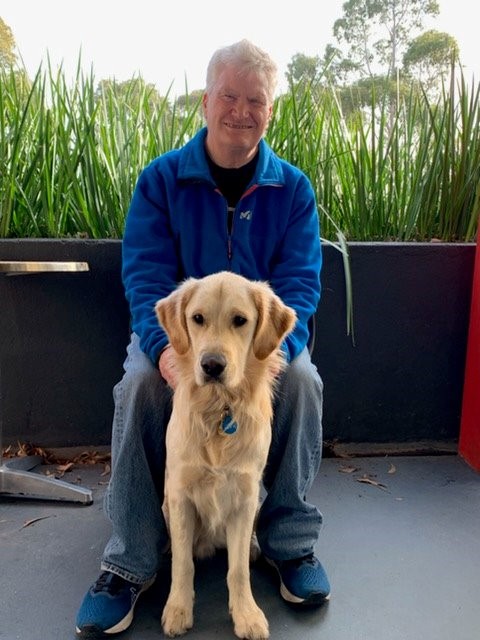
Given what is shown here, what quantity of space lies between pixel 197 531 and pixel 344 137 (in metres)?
2.10

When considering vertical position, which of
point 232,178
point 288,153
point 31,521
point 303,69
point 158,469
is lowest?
point 31,521

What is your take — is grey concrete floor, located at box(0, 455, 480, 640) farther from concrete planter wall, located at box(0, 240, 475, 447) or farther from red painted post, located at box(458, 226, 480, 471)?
concrete planter wall, located at box(0, 240, 475, 447)

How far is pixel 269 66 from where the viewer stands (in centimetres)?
193

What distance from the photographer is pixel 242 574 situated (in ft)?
5.28

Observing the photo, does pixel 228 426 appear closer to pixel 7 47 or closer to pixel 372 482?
pixel 372 482

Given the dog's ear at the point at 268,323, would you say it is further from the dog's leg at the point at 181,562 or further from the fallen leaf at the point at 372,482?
the fallen leaf at the point at 372,482

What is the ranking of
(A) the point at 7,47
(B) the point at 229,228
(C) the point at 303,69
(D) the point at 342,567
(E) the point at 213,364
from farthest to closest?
(C) the point at 303,69
(A) the point at 7,47
(B) the point at 229,228
(D) the point at 342,567
(E) the point at 213,364

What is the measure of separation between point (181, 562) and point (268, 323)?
27.7 inches

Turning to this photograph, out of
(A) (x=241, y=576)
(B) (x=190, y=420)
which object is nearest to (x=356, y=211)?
(B) (x=190, y=420)

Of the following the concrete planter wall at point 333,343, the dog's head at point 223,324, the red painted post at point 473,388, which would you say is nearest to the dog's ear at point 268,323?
the dog's head at point 223,324

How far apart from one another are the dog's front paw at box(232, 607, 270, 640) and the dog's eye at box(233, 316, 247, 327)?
78 centimetres

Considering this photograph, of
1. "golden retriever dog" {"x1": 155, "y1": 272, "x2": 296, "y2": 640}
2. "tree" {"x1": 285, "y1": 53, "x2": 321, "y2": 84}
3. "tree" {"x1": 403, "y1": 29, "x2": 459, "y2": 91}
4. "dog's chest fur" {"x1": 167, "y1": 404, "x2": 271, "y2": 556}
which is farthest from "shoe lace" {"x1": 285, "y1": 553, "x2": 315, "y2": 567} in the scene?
"tree" {"x1": 403, "y1": 29, "x2": 459, "y2": 91}

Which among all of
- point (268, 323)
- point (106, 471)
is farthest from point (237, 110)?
point (106, 471)

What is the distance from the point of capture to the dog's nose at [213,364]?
146 cm
